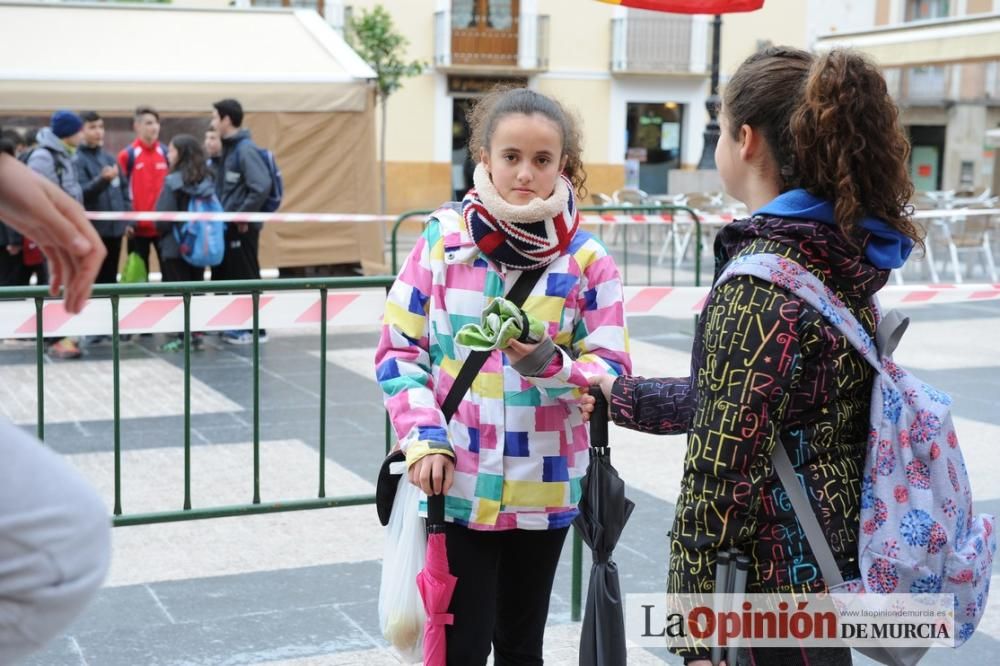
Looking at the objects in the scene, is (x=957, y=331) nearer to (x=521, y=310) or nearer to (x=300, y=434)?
(x=300, y=434)

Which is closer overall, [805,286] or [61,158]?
[805,286]

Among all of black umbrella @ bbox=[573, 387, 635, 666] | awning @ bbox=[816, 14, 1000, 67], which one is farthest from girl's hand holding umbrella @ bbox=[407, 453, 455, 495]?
awning @ bbox=[816, 14, 1000, 67]

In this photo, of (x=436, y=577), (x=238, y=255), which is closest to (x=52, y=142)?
(x=238, y=255)

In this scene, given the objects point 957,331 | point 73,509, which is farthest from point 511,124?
point 957,331

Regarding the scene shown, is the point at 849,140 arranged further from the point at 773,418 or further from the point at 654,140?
the point at 654,140

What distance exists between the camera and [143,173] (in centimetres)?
1081

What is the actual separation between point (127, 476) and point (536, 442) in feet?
12.8

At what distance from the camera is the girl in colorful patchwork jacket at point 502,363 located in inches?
114

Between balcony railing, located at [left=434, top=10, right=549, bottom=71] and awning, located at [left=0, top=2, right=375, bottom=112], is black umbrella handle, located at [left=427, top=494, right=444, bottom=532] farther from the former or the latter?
balcony railing, located at [left=434, top=10, right=549, bottom=71]

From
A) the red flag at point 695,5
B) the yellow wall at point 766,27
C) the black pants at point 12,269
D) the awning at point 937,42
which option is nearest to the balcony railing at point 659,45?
the yellow wall at point 766,27

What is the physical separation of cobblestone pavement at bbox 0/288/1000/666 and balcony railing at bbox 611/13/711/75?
85.1ft

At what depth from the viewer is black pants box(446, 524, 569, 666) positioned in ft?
9.64

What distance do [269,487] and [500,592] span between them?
3.23 metres

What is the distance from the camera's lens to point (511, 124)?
9.80 feet
